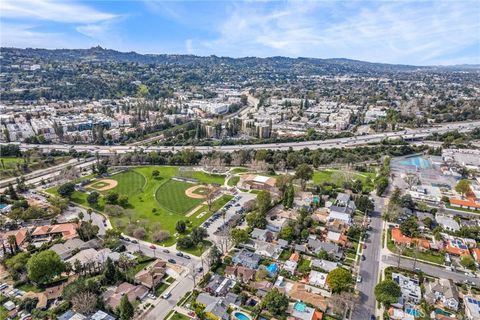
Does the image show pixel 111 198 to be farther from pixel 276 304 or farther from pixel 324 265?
pixel 324 265

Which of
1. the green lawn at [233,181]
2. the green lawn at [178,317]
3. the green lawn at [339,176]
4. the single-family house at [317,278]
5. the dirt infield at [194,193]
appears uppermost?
the green lawn at [339,176]

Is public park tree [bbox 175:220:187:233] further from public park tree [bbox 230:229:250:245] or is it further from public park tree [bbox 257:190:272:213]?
public park tree [bbox 257:190:272:213]

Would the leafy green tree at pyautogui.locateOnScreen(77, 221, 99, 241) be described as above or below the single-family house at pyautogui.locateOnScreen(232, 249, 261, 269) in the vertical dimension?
above

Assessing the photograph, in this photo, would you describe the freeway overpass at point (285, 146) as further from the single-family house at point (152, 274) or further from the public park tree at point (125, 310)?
the public park tree at point (125, 310)

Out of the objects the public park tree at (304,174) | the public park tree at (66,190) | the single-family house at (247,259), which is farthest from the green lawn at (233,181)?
the public park tree at (66,190)

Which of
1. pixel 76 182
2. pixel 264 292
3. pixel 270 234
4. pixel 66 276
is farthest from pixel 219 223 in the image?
pixel 76 182

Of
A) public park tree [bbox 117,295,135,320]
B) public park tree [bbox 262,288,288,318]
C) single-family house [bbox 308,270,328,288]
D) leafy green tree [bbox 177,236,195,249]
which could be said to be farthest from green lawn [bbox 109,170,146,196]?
single-family house [bbox 308,270,328,288]
